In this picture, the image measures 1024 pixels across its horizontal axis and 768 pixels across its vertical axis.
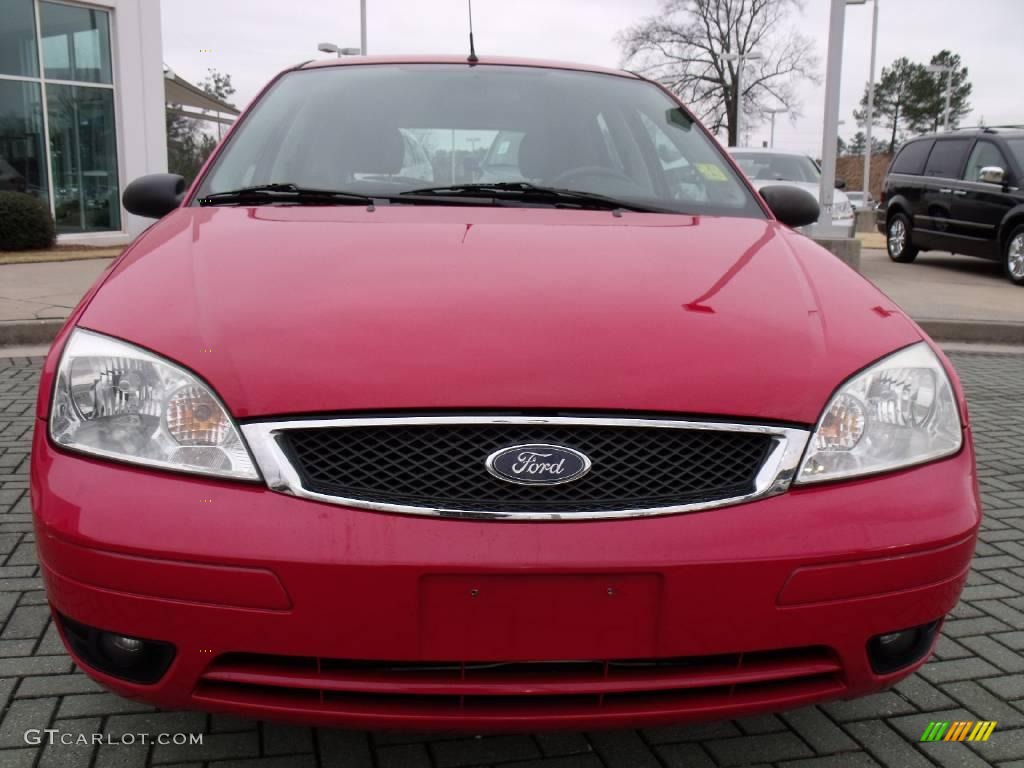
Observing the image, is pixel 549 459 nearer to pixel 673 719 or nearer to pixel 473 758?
pixel 673 719

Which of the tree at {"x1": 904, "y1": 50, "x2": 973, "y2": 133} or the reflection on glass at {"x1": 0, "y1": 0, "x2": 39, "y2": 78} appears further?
the tree at {"x1": 904, "y1": 50, "x2": 973, "y2": 133}

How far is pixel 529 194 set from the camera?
2693mm

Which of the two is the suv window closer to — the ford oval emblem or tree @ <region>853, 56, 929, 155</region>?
the ford oval emblem

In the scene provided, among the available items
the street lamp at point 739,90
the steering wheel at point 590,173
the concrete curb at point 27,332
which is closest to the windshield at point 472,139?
the steering wheel at point 590,173

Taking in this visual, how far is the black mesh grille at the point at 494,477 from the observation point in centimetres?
166

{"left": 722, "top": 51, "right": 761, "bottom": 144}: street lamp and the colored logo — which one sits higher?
{"left": 722, "top": 51, "right": 761, "bottom": 144}: street lamp

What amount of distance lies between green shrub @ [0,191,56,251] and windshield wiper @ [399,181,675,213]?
12.3 meters

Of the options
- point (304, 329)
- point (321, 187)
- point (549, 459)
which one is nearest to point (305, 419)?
point (304, 329)

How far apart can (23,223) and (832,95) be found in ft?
33.9

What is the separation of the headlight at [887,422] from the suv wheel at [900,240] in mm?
12763

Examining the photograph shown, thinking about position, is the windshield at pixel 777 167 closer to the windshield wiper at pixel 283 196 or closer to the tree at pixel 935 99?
the windshield wiper at pixel 283 196

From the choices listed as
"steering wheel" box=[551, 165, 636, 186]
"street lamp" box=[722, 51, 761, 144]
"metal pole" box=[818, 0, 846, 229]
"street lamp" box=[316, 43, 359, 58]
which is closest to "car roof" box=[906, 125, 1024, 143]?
"metal pole" box=[818, 0, 846, 229]

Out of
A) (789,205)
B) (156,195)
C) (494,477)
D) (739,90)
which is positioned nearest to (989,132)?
(789,205)

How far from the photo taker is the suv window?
13656 millimetres
